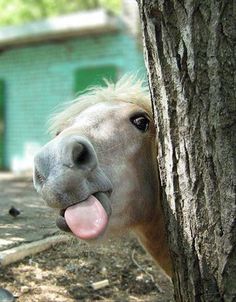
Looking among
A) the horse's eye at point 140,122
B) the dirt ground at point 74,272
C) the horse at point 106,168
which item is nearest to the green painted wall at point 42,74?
the dirt ground at point 74,272

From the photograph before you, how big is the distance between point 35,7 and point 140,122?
24.1 metres

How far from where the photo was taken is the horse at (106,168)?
236 centimetres

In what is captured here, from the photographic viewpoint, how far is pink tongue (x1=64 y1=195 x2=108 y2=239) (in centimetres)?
239

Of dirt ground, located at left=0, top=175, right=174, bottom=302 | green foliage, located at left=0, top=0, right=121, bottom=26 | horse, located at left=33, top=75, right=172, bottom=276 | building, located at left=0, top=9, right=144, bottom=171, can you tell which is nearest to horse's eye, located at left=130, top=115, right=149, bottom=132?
horse, located at left=33, top=75, right=172, bottom=276

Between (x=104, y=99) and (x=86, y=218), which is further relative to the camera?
(x=104, y=99)

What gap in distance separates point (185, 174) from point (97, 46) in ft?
37.1

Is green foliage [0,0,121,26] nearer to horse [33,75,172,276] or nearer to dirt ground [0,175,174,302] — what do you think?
dirt ground [0,175,174,302]

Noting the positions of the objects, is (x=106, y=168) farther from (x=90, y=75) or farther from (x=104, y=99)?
(x=90, y=75)

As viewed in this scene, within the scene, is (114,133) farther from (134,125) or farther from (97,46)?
(97,46)

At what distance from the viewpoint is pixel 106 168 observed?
104 inches

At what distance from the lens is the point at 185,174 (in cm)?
241

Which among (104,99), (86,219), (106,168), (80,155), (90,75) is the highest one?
(104,99)

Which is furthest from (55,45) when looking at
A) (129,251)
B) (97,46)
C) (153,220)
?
(153,220)

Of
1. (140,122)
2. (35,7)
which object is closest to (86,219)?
(140,122)
